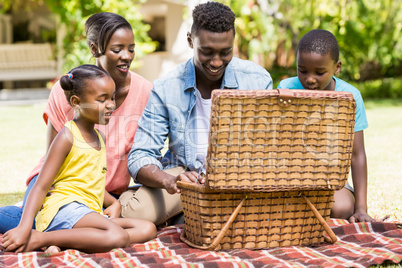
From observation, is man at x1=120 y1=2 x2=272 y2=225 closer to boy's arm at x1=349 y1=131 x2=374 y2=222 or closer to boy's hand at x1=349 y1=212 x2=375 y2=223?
boy's arm at x1=349 y1=131 x2=374 y2=222

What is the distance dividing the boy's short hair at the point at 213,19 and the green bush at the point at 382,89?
11460 millimetres

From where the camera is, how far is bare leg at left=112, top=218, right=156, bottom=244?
109 inches

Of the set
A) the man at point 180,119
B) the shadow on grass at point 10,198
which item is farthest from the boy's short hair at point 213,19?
the shadow on grass at point 10,198

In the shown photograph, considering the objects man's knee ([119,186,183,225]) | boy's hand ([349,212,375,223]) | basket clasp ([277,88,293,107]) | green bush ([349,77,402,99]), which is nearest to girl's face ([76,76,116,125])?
man's knee ([119,186,183,225])

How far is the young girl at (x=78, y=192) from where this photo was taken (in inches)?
102

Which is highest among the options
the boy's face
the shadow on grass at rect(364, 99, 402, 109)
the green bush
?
the boy's face

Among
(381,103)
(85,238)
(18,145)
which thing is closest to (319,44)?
(85,238)

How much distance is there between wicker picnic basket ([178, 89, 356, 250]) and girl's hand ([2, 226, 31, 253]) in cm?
85

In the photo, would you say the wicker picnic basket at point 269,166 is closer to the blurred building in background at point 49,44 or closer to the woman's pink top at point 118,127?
the woman's pink top at point 118,127

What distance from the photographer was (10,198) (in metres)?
4.11

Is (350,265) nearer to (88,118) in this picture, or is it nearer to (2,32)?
(88,118)

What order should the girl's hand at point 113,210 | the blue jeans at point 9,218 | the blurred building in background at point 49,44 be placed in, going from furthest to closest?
1. the blurred building in background at point 49,44
2. the girl's hand at point 113,210
3. the blue jeans at point 9,218

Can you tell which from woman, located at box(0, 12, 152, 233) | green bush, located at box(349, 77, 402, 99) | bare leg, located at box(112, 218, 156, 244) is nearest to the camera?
bare leg, located at box(112, 218, 156, 244)

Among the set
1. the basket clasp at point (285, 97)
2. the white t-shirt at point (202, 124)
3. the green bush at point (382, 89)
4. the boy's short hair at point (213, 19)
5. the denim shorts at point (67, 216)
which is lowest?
the green bush at point (382, 89)
